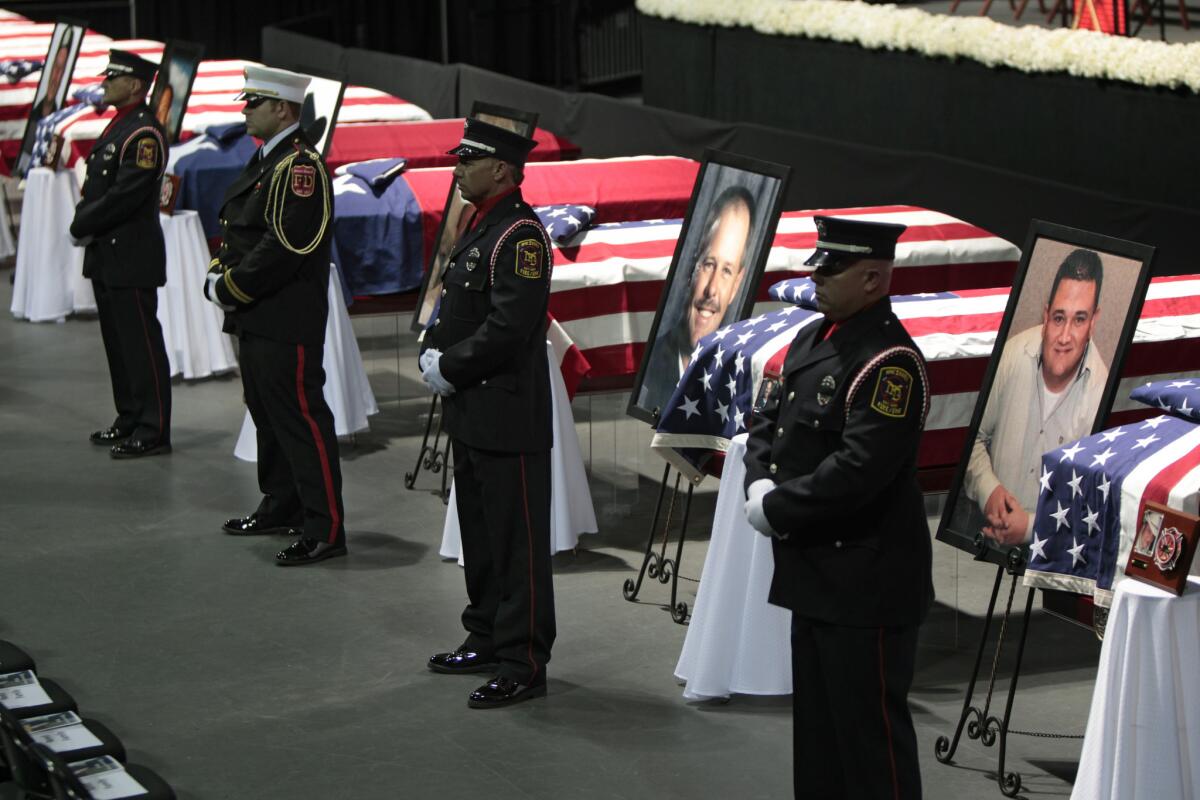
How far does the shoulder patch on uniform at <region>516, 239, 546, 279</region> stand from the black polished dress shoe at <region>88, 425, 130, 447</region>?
3209mm

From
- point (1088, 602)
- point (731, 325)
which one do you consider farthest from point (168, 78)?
point (1088, 602)

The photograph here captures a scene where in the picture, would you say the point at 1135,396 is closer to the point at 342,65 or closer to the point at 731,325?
the point at 731,325

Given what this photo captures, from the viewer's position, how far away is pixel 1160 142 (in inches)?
271

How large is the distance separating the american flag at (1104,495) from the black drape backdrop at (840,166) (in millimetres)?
2358

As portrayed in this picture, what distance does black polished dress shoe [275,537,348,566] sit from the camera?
5828mm

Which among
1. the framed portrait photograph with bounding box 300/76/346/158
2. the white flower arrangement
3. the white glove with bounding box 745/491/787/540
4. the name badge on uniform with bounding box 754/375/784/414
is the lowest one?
the white glove with bounding box 745/491/787/540

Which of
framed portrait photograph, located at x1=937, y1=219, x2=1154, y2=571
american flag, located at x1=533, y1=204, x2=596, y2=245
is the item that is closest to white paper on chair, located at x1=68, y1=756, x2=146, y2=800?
framed portrait photograph, located at x1=937, y1=219, x2=1154, y2=571

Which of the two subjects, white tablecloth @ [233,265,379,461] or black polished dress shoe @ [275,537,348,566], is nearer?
black polished dress shoe @ [275,537,348,566]

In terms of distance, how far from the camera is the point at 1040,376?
434cm

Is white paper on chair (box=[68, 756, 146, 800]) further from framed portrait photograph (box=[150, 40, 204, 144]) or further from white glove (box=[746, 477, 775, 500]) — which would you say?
framed portrait photograph (box=[150, 40, 204, 144])

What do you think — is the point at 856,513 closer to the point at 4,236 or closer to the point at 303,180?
the point at 303,180

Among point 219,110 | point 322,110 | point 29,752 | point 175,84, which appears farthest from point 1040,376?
point 219,110

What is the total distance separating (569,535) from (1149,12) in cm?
584

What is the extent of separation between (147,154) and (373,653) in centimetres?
265
